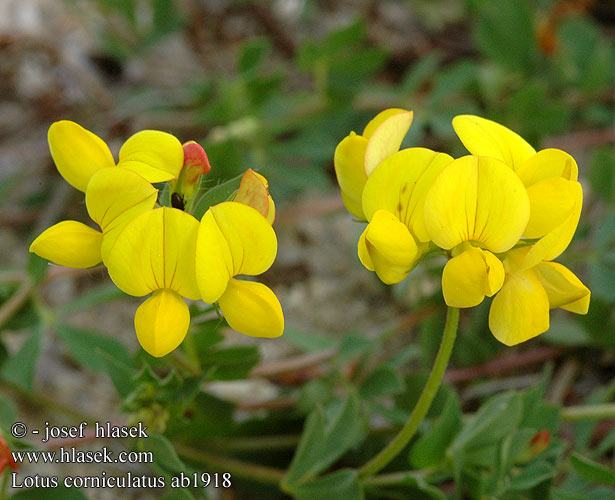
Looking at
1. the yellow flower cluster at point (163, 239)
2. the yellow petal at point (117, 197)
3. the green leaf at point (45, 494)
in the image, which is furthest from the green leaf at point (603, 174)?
the green leaf at point (45, 494)

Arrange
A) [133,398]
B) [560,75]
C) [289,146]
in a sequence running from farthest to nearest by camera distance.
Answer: [560,75], [289,146], [133,398]

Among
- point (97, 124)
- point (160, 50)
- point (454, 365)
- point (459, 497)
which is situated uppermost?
point (160, 50)

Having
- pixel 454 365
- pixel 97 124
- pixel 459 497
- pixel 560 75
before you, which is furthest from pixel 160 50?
pixel 459 497

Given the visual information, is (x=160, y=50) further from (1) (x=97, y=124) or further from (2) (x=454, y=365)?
(2) (x=454, y=365)

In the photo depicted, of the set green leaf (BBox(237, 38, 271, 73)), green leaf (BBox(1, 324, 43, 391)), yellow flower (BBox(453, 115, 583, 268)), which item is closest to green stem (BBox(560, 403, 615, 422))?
yellow flower (BBox(453, 115, 583, 268))

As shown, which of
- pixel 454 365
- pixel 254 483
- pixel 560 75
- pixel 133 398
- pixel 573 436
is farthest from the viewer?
pixel 560 75

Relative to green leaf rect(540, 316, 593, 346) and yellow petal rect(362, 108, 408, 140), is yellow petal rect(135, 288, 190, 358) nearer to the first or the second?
yellow petal rect(362, 108, 408, 140)
